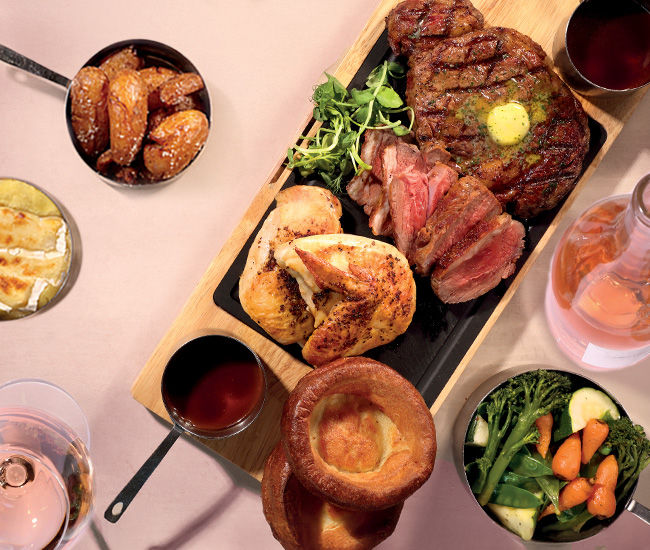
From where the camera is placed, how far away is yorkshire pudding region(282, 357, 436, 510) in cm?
227

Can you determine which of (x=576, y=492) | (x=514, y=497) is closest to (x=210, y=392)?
(x=514, y=497)

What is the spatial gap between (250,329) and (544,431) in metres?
1.30

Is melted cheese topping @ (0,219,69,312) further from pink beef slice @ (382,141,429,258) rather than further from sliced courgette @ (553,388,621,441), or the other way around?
sliced courgette @ (553,388,621,441)

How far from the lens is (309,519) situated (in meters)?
2.51

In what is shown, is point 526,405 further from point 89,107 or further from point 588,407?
point 89,107

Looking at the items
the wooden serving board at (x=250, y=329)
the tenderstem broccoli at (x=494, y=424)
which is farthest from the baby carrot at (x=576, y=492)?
the wooden serving board at (x=250, y=329)

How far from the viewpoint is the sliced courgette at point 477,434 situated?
109 inches

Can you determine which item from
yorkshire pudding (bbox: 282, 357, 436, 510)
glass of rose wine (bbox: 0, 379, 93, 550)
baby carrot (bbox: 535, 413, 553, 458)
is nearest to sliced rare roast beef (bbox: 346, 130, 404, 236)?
yorkshire pudding (bbox: 282, 357, 436, 510)

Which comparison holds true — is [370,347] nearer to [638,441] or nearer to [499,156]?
[499,156]

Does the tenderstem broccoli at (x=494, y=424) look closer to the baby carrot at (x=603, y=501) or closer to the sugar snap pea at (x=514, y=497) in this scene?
the sugar snap pea at (x=514, y=497)

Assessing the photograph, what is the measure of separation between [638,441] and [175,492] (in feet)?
6.65

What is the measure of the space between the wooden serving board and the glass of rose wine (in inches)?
15.8

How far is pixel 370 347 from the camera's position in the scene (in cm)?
270

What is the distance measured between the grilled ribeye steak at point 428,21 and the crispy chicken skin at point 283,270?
71cm
